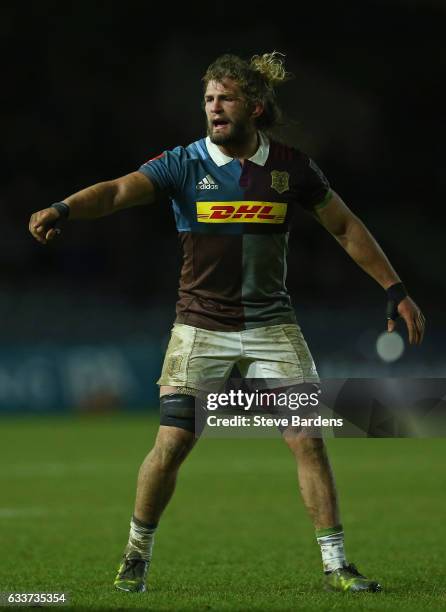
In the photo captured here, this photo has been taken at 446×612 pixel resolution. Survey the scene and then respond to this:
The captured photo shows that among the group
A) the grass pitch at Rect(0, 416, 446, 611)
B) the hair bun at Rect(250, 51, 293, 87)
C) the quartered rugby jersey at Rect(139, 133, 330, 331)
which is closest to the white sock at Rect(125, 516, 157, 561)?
the grass pitch at Rect(0, 416, 446, 611)

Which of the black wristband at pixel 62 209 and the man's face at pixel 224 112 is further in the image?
the man's face at pixel 224 112

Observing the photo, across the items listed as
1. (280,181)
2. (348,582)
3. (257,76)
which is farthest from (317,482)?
(257,76)

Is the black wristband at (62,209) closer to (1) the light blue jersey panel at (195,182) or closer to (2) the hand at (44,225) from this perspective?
(2) the hand at (44,225)

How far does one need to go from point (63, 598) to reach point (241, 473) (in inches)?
303

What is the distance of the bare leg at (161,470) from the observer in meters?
5.82

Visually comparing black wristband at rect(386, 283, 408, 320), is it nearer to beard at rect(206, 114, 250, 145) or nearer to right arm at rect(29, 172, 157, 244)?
beard at rect(206, 114, 250, 145)

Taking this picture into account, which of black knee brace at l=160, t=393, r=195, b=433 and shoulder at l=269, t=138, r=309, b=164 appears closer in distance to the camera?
black knee brace at l=160, t=393, r=195, b=433

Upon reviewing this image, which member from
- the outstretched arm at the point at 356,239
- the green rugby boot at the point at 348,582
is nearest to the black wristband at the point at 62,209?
the outstretched arm at the point at 356,239

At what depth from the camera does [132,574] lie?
588 cm

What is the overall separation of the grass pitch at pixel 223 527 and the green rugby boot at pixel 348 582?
8 centimetres

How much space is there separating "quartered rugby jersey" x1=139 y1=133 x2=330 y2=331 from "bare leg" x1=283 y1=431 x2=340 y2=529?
23.0 inches

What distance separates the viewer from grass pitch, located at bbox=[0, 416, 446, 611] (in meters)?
5.80

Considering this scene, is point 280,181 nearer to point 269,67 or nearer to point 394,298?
point 269,67

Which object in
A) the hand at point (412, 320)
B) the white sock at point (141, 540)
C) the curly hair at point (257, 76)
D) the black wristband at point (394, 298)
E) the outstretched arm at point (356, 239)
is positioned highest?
the curly hair at point (257, 76)
